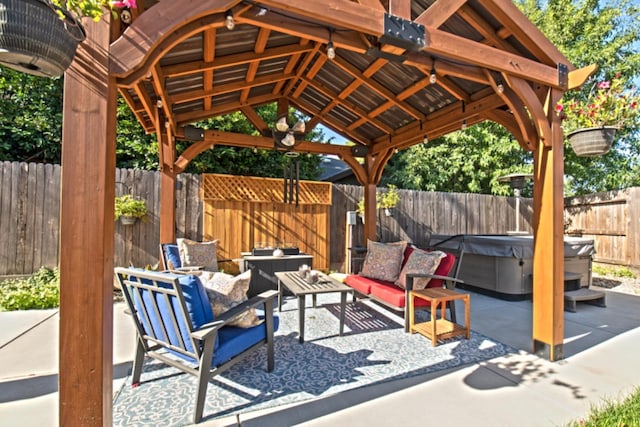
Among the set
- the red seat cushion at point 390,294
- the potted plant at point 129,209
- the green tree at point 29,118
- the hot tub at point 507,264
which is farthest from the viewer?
the green tree at point 29,118

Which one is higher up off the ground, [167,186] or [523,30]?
[523,30]

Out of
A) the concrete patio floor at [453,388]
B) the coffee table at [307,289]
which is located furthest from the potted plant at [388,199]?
the concrete patio floor at [453,388]

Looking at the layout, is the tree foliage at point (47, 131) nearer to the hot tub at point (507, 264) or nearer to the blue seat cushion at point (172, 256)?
the blue seat cushion at point (172, 256)

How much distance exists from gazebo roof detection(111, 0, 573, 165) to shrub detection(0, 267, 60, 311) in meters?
2.64

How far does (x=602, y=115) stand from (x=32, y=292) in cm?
731

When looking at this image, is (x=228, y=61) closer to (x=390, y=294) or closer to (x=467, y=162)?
(x=390, y=294)

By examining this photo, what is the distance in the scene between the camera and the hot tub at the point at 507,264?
4.95m

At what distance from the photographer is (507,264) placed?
16.4ft

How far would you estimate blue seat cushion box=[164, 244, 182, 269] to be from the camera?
15.1 ft

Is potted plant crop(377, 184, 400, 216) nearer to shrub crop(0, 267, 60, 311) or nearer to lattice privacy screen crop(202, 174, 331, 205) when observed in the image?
lattice privacy screen crop(202, 174, 331, 205)

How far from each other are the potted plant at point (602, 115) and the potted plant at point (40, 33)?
3.80 meters

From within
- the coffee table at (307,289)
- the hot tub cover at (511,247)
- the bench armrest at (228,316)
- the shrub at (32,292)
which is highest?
the hot tub cover at (511,247)

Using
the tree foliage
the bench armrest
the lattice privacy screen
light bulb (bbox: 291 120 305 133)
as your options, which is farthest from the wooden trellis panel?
Result: the bench armrest

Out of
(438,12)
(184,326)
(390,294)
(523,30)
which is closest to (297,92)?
(438,12)
